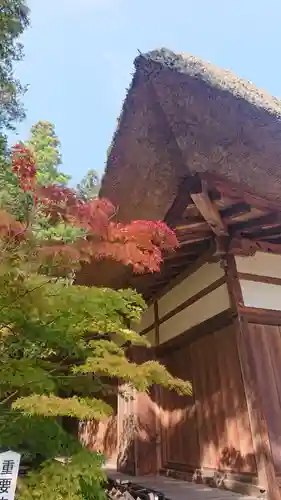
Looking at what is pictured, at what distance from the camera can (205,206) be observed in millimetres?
3350

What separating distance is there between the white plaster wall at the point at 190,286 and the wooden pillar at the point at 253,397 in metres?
0.25

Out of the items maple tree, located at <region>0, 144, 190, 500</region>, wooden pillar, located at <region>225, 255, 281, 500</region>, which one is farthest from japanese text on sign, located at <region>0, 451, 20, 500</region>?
wooden pillar, located at <region>225, 255, 281, 500</region>

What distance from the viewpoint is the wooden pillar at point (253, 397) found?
3.12m

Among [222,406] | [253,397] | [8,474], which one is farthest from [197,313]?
[8,474]

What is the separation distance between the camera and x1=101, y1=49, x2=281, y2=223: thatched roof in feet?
10.0

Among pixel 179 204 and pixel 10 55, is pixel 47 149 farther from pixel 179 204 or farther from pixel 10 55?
pixel 179 204

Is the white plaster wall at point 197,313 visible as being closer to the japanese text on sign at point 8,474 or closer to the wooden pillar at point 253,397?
the wooden pillar at point 253,397

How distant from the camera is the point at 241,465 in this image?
3402mm

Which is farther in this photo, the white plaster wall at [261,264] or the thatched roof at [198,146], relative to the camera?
the white plaster wall at [261,264]

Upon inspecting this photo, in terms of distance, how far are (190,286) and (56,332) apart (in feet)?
8.11

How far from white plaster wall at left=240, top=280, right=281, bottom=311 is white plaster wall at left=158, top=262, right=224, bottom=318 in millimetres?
299

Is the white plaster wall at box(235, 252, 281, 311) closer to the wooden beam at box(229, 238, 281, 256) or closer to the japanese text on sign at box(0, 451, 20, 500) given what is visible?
the wooden beam at box(229, 238, 281, 256)

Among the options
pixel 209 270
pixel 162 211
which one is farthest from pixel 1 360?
pixel 209 270

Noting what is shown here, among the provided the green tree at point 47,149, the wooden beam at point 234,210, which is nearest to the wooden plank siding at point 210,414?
the wooden beam at point 234,210
